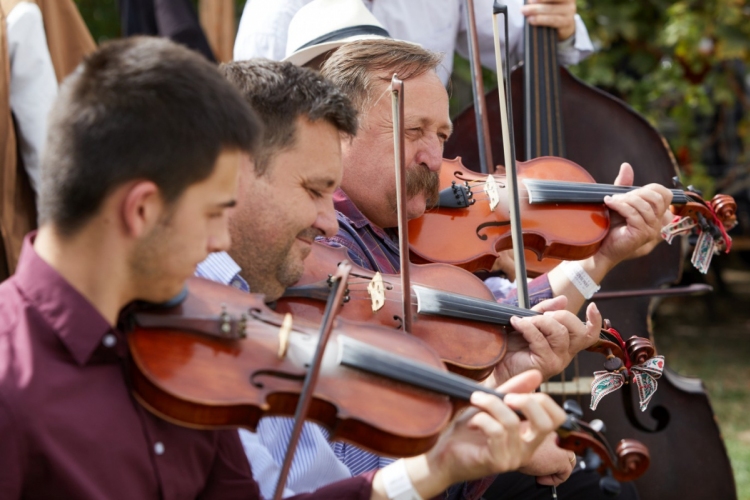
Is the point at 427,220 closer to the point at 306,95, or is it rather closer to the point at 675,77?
the point at 306,95

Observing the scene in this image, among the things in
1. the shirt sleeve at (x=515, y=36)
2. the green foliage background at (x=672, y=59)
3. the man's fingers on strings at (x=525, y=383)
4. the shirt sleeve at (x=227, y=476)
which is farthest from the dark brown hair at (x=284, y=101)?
the green foliage background at (x=672, y=59)

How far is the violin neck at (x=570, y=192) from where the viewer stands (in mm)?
2178

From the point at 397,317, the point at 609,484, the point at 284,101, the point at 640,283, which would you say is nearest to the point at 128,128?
the point at 284,101

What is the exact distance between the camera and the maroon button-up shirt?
1063 millimetres

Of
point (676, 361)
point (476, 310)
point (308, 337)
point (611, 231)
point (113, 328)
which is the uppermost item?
point (113, 328)

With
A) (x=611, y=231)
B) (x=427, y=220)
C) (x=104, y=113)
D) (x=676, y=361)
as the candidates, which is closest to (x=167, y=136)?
(x=104, y=113)

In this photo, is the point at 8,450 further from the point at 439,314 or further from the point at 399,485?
the point at 439,314

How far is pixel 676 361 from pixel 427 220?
372 centimetres

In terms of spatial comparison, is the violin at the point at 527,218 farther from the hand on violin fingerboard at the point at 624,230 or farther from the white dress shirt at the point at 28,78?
the white dress shirt at the point at 28,78

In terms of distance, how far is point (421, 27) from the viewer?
281 centimetres

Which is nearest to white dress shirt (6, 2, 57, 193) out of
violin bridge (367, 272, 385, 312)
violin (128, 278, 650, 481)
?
violin bridge (367, 272, 385, 312)

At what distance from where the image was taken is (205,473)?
4.28ft

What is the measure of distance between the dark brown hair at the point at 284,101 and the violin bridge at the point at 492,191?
64 cm

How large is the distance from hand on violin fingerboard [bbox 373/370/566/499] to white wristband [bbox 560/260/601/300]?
95 centimetres
